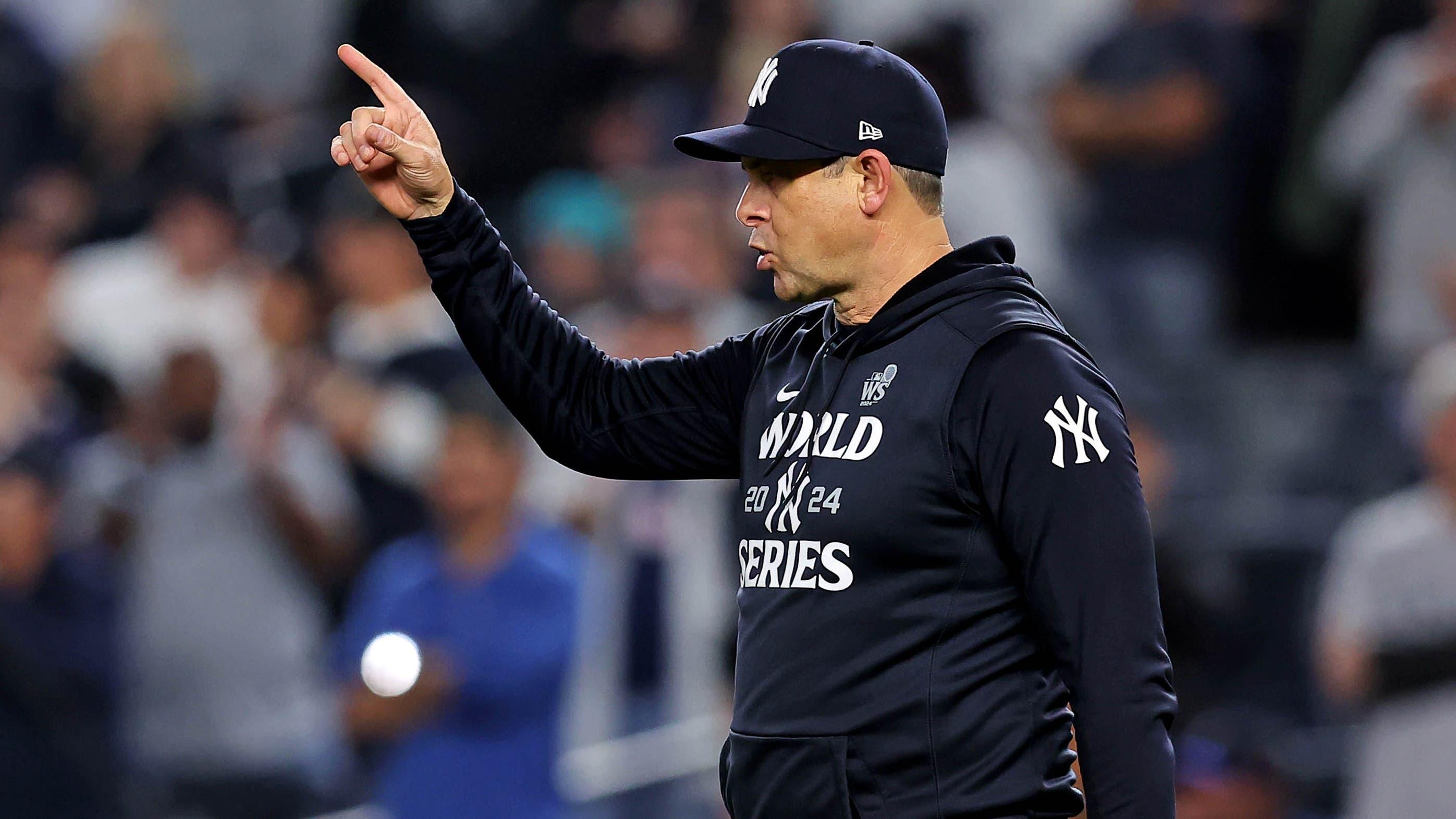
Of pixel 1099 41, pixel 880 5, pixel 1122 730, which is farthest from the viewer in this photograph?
pixel 880 5

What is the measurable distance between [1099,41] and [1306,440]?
168cm

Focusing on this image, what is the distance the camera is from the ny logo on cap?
2812 mm

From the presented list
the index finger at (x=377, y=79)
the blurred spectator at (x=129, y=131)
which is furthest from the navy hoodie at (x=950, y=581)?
the blurred spectator at (x=129, y=131)

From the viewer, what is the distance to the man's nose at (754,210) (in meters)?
2.81

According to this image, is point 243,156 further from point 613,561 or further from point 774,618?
point 774,618

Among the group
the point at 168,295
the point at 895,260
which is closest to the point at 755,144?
the point at 895,260

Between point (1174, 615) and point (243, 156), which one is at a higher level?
point (243, 156)

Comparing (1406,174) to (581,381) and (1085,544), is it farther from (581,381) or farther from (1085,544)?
(1085,544)

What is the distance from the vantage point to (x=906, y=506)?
262cm

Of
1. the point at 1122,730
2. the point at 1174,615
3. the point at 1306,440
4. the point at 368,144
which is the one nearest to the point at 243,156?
the point at 1306,440

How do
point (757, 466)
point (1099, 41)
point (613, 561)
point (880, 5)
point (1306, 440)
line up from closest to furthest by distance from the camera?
point (757, 466), point (613, 561), point (1306, 440), point (1099, 41), point (880, 5)

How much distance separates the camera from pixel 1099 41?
790 centimetres

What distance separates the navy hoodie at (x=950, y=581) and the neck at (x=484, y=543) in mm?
2915

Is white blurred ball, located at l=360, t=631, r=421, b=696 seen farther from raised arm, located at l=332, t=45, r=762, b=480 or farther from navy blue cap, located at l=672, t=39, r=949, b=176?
navy blue cap, located at l=672, t=39, r=949, b=176
